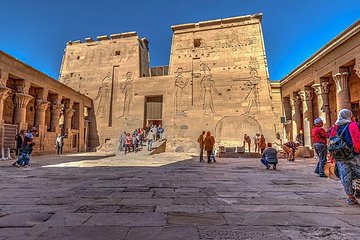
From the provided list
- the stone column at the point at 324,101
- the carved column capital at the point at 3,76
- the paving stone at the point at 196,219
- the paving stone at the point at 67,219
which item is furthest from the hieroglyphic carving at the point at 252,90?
the paving stone at the point at 67,219

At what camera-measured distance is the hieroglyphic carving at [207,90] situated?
22.5 m

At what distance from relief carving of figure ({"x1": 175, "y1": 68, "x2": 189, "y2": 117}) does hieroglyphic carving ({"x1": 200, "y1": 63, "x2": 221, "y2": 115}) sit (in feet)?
5.56

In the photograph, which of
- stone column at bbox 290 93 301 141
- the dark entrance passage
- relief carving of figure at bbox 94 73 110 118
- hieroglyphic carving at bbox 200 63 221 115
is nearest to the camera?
stone column at bbox 290 93 301 141

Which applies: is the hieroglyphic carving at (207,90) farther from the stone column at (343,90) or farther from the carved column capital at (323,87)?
the stone column at (343,90)

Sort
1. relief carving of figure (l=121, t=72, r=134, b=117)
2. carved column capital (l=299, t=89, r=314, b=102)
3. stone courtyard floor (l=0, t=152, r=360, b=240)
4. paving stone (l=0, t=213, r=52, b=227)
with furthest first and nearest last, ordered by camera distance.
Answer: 1. relief carving of figure (l=121, t=72, r=134, b=117)
2. carved column capital (l=299, t=89, r=314, b=102)
3. paving stone (l=0, t=213, r=52, b=227)
4. stone courtyard floor (l=0, t=152, r=360, b=240)

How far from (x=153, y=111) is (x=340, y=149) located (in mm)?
21143

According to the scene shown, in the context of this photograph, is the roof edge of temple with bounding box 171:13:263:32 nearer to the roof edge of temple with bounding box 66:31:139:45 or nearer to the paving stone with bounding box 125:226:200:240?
the roof edge of temple with bounding box 66:31:139:45

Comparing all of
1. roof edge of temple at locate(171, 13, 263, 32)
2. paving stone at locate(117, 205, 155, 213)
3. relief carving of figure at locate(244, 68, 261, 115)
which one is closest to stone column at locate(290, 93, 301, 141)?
relief carving of figure at locate(244, 68, 261, 115)

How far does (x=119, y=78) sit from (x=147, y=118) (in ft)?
17.8

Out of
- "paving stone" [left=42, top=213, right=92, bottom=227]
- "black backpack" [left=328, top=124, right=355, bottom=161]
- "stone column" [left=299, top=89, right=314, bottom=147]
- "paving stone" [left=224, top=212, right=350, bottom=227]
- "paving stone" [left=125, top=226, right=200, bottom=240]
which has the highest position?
"stone column" [left=299, top=89, right=314, bottom=147]

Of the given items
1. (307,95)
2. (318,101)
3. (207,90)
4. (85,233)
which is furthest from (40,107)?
(307,95)

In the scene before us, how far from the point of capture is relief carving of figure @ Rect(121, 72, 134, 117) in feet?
79.6

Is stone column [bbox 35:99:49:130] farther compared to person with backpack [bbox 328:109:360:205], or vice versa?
stone column [bbox 35:99:49:130]

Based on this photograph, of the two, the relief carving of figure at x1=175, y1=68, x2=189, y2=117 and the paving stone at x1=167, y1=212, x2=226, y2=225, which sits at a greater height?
the relief carving of figure at x1=175, y1=68, x2=189, y2=117
